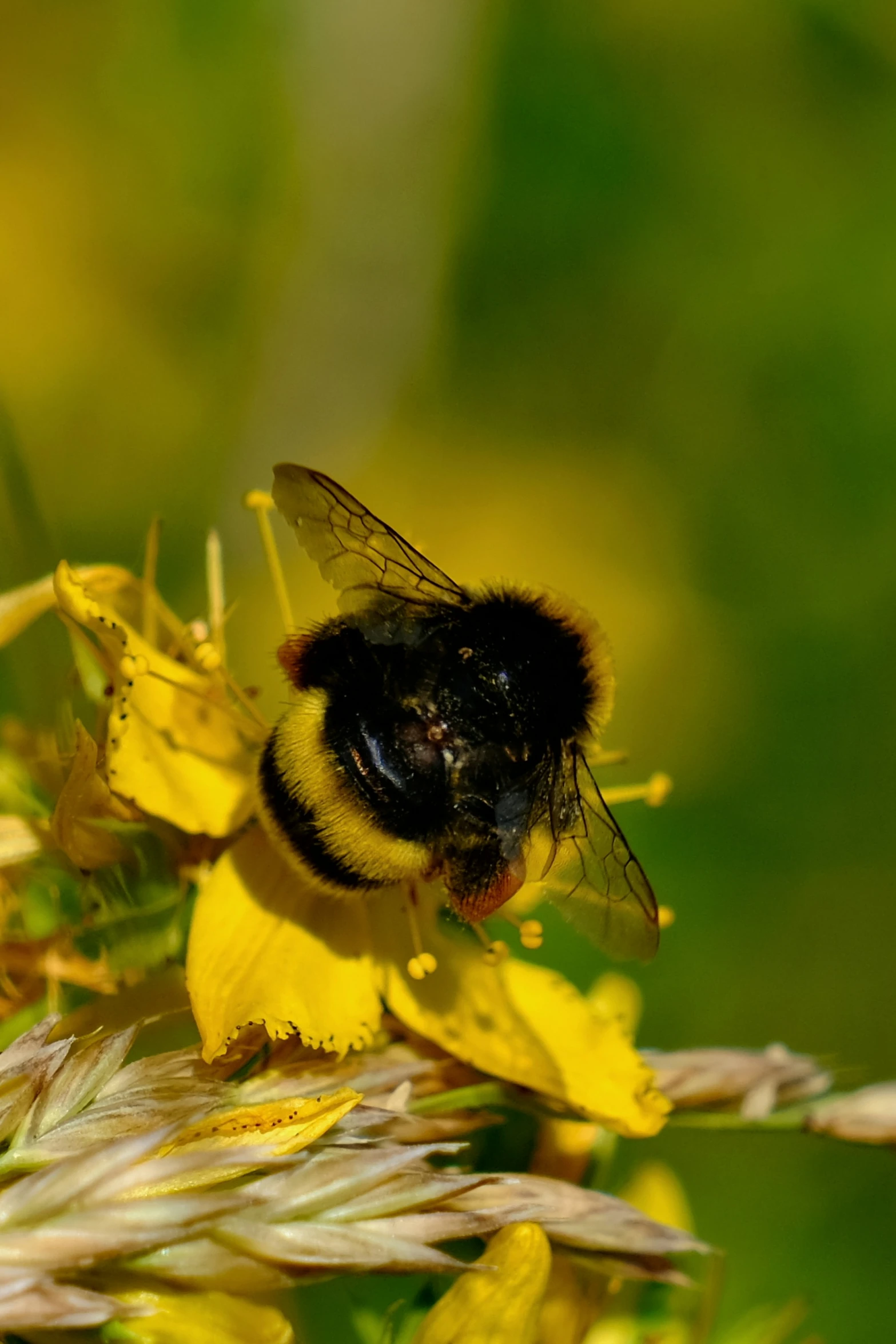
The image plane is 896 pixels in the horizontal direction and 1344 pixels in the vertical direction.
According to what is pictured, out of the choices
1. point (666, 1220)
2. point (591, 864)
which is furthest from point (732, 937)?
point (591, 864)

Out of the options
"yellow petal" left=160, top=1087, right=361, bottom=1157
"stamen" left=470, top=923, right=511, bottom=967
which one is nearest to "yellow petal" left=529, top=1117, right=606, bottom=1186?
"stamen" left=470, top=923, right=511, bottom=967

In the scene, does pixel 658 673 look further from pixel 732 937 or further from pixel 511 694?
pixel 511 694

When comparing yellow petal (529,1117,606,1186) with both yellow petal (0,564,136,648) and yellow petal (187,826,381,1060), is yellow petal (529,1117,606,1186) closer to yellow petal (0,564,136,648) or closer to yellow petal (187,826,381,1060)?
yellow petal (187,826,381,1060)

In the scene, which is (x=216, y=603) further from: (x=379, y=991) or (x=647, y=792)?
(x=647, y=792)

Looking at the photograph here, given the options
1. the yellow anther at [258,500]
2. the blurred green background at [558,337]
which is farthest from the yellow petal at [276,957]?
the blurred green background at [558,337]

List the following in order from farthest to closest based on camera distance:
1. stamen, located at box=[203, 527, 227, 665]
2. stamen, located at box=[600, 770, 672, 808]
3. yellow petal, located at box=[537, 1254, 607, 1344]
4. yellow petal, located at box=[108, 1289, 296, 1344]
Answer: stamen, located at box=[600, 770, 672, 808], stamen, located at box=[203, 527, 227, 665], yellow petal, located at box=[537, 1254, 607, 1344], yellow petal, located at box=[108, 1289, 296, 1344]

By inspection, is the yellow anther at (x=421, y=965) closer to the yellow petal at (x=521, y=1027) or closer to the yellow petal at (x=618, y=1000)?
the yellow petal at (x=521, y=1027)
